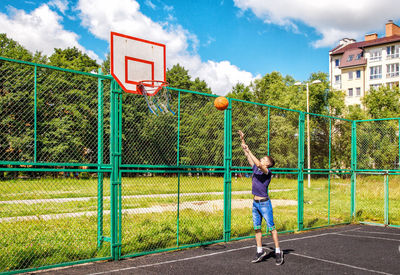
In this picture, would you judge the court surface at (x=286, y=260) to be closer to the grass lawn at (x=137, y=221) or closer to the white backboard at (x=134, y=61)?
the grass lawn at (x=137, y=221)

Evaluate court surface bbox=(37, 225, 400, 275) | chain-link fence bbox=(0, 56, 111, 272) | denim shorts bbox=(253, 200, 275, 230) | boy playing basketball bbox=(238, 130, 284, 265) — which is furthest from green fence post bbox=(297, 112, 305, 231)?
chain-link fence bbox=(0, 56, 111, 272)

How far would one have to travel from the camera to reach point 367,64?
5938cm

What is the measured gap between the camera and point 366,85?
2347 inches

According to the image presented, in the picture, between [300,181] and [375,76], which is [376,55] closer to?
[375,76]

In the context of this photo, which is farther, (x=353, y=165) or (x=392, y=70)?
(x=392, y=70)

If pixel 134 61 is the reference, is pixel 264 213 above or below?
below

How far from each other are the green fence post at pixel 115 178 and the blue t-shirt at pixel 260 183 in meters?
2.47

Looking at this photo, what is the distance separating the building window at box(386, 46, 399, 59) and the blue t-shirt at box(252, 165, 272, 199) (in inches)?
2291

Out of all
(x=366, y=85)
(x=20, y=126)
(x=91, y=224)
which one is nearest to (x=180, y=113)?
(x=20, y=126)

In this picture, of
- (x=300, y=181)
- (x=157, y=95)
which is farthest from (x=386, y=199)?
(x=157, y=95)

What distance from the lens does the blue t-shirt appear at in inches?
275

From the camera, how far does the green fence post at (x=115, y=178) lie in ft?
22.3

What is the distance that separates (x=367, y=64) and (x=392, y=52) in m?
3.78

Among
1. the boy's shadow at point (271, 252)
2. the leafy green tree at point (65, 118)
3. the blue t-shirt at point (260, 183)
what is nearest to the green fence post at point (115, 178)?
the leafy green tree at point (65, 118)
